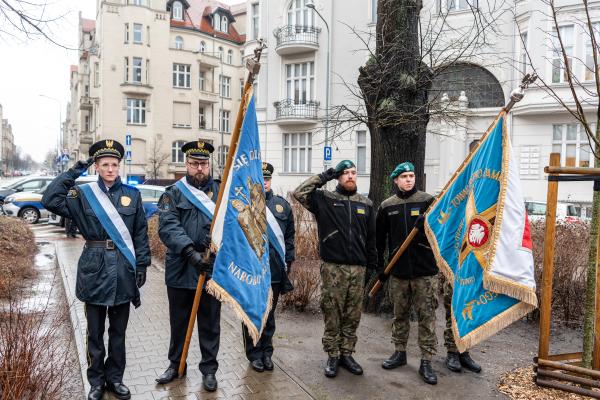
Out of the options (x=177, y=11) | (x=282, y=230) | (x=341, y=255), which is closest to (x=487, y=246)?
(x=341, y=255)

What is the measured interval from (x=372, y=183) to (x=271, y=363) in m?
3.49

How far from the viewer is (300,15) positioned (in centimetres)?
2992

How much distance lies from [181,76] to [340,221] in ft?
142

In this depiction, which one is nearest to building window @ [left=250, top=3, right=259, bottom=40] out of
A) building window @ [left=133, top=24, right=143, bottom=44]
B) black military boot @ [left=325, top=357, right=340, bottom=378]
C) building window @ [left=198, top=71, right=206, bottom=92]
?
building window @ [left=133, top=24, right=143, bottom=44]

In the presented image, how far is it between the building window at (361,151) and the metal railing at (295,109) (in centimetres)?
290

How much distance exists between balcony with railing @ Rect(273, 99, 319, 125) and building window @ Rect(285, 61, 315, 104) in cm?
29

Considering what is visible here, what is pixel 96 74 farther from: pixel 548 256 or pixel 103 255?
pixel 548 256

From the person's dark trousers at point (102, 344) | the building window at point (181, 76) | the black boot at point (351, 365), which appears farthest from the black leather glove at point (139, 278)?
the building window at point (181, 76)

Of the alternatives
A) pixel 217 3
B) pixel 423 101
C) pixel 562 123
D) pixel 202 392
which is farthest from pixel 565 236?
pixel 217 3

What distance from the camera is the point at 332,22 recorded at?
29.0 metres

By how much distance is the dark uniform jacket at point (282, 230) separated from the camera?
213 inches

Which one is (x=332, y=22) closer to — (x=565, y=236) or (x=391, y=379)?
(x=565, y=236)

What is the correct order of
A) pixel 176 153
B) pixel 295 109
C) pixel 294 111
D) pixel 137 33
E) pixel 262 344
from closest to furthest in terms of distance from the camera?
pixel 262 344
pixel 295 109
pixel 294 111
pixel 137 33
pixel 176 153

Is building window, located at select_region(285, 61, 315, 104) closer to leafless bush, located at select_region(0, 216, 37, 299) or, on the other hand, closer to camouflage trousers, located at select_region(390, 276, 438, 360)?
leafless bush, located at select_region(0, 216, 37, 299)
